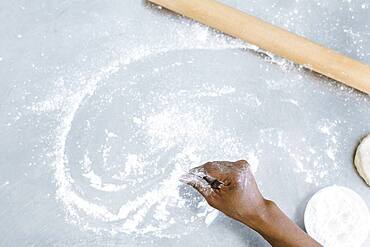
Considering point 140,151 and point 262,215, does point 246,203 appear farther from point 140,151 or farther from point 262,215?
point 140,151

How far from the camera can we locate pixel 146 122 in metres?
1.21

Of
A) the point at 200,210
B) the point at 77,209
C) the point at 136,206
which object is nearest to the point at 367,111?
the point at 200,210

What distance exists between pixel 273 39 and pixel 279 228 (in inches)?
14.4

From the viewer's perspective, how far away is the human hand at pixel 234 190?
3.52ft

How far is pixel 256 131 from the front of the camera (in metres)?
1.23

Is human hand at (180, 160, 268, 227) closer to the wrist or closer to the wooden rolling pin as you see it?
the wrist

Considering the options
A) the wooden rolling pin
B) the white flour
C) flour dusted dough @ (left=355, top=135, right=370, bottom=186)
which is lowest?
the white flour

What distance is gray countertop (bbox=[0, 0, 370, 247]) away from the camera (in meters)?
1.18

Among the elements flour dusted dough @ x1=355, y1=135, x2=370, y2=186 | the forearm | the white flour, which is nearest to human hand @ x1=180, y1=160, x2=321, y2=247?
the forearm

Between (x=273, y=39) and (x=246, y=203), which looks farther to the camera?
(x=273, y=39)

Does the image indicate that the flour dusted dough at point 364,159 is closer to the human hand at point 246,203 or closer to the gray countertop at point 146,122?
the gray countertop at point 146,122

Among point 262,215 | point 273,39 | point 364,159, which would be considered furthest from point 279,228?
point 273,39

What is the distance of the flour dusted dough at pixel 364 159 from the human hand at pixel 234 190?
0.78 feet

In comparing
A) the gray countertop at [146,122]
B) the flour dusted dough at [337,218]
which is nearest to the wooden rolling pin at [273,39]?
the gray countertop at [146,122]
